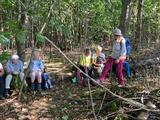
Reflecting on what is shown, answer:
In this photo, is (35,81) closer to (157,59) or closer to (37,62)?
(37,62)

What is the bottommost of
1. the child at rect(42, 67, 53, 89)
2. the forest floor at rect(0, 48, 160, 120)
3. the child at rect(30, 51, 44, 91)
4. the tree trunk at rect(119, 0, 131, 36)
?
the forest floor at rect(0, 48, 160, 120)

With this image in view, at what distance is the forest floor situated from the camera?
312 inches

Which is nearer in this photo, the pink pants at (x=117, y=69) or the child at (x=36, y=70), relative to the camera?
the child at (x=36, y=70)

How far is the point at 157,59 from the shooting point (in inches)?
513

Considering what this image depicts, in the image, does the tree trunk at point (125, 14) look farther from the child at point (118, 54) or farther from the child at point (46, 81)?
the child at point (46, 81)

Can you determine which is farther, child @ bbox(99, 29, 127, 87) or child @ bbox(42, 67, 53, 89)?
child @ bbox(42, 67, 53, 89)

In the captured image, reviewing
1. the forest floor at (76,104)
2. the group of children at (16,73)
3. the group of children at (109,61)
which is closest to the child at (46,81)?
the group of children at (16,73)

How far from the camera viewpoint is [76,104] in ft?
30.0

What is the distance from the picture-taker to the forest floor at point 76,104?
7.91m

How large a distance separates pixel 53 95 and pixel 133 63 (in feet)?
11.8

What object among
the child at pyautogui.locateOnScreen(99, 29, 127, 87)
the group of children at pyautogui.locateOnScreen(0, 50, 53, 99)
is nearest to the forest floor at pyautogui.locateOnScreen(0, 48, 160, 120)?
the group of children at pyautogui.locateOnScreen(0, 50, 53, 99)

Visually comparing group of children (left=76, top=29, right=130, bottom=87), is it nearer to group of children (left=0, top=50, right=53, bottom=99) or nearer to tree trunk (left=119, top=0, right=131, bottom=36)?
group of children (left=0, top=50, right=53, bottom=99)

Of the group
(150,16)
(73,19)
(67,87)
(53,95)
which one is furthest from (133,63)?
(150,16)

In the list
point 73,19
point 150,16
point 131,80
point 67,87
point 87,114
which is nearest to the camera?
point 87,114
